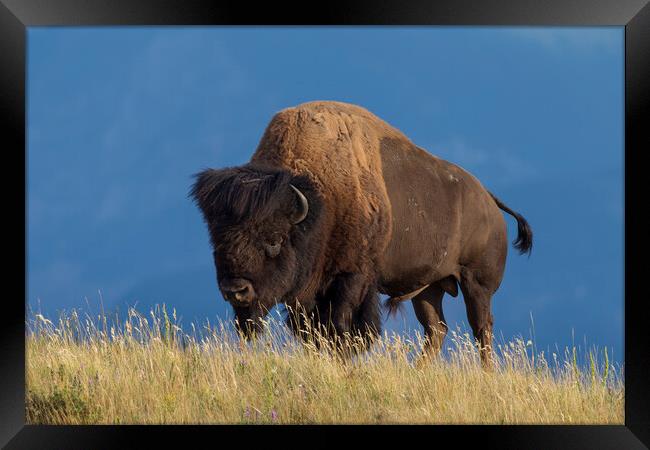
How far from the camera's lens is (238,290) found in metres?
8.06

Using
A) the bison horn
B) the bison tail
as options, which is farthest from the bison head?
the bison tail

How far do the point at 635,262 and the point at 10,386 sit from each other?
14.0 ft

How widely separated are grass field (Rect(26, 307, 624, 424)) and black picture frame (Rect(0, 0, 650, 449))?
1.60ft

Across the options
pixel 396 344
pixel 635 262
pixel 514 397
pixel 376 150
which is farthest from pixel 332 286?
pixel 635 262

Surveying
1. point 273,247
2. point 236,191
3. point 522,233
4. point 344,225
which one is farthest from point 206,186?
point 522,233

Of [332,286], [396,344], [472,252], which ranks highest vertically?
[472,252]

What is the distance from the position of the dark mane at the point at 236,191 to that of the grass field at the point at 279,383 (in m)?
1.01

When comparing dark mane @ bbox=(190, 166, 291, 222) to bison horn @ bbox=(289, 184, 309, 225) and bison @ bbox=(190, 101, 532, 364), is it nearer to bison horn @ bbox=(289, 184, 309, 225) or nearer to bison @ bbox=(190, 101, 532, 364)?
bison @ bbox=(190, 101, 532, 364)

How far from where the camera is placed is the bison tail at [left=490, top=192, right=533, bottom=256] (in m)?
11.8

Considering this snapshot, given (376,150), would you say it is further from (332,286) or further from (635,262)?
(635,262)

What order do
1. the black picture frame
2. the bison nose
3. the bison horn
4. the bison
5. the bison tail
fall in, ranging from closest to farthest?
the black picture frame < the bison nose < the bison < the bison horn < the bison tail

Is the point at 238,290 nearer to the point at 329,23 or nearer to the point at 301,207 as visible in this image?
the point at 301,207

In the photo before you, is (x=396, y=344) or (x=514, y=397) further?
(x=396, y=344)

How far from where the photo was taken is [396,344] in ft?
27.6
